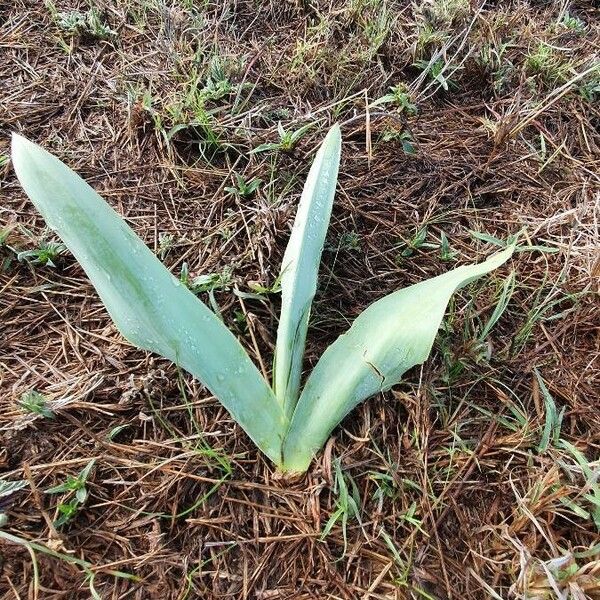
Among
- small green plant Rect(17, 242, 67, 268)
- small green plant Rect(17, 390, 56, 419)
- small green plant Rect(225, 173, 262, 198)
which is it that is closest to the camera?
small green plant Rect(17, 390, 56, 419)

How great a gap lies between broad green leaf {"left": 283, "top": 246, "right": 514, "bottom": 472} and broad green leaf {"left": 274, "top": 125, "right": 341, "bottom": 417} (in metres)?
0.05

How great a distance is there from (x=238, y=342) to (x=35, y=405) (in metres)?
0.36

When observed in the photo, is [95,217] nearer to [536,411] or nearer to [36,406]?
[36,406]

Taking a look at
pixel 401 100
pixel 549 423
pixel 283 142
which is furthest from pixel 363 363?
pixel 401 100

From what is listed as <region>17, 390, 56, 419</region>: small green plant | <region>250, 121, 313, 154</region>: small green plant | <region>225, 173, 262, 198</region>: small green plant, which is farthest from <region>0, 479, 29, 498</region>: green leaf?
<region>250, 121, 313, 154</region>: small green plant

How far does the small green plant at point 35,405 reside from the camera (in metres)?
0.95

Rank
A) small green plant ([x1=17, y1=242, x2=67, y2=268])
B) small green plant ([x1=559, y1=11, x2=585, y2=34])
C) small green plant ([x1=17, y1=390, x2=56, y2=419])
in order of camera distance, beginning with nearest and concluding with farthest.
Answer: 1. small green plant ([x1=17, y1=390, x2=56, y2=419])
2. small green plant ([x1=17, y1=242, x2=67, y2=268])
3. small green plant ([x1=559, y1=11, x2=585, y2=34])

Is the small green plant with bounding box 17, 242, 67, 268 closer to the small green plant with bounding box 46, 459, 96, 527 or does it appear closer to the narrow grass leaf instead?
the small green plant with bounding box 46, 459, 96, 527

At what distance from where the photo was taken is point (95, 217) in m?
0.85

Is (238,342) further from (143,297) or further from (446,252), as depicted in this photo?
(446,252)

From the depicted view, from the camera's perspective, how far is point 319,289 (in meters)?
1.15

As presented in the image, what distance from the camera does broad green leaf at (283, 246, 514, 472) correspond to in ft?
2.97

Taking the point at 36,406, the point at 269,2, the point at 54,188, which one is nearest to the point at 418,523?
the point at 36,406

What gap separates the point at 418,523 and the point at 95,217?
683 millimetres
